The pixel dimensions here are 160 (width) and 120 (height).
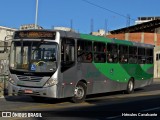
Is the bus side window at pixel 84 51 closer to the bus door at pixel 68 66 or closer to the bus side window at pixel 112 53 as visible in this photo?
the bus door at pixel 68 66

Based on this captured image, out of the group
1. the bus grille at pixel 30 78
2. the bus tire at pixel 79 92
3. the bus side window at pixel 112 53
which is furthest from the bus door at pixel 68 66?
the bus side window at pixel 112 53

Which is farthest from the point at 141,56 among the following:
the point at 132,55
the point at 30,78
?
the point at 30,78

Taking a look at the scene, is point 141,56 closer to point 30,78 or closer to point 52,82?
point 52,82

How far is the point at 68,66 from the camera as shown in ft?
53.2

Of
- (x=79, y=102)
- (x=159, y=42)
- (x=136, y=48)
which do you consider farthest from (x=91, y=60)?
(x=159, y=42)

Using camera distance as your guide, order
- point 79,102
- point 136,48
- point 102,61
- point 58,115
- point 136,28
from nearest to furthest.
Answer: point 58,115, point 79,102, point 102,61, point 136,48, point 136,28

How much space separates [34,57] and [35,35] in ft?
3.09

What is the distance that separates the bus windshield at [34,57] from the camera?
15602mm

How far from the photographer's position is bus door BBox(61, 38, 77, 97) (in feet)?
52.2

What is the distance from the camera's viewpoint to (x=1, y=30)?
3425 cm

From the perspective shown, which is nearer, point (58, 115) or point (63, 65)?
→ point (58, 115)

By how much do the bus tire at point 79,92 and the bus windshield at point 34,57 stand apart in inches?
75.4

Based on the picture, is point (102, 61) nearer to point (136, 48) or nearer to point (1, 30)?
point (136, 48)

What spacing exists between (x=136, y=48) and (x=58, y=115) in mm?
11566
